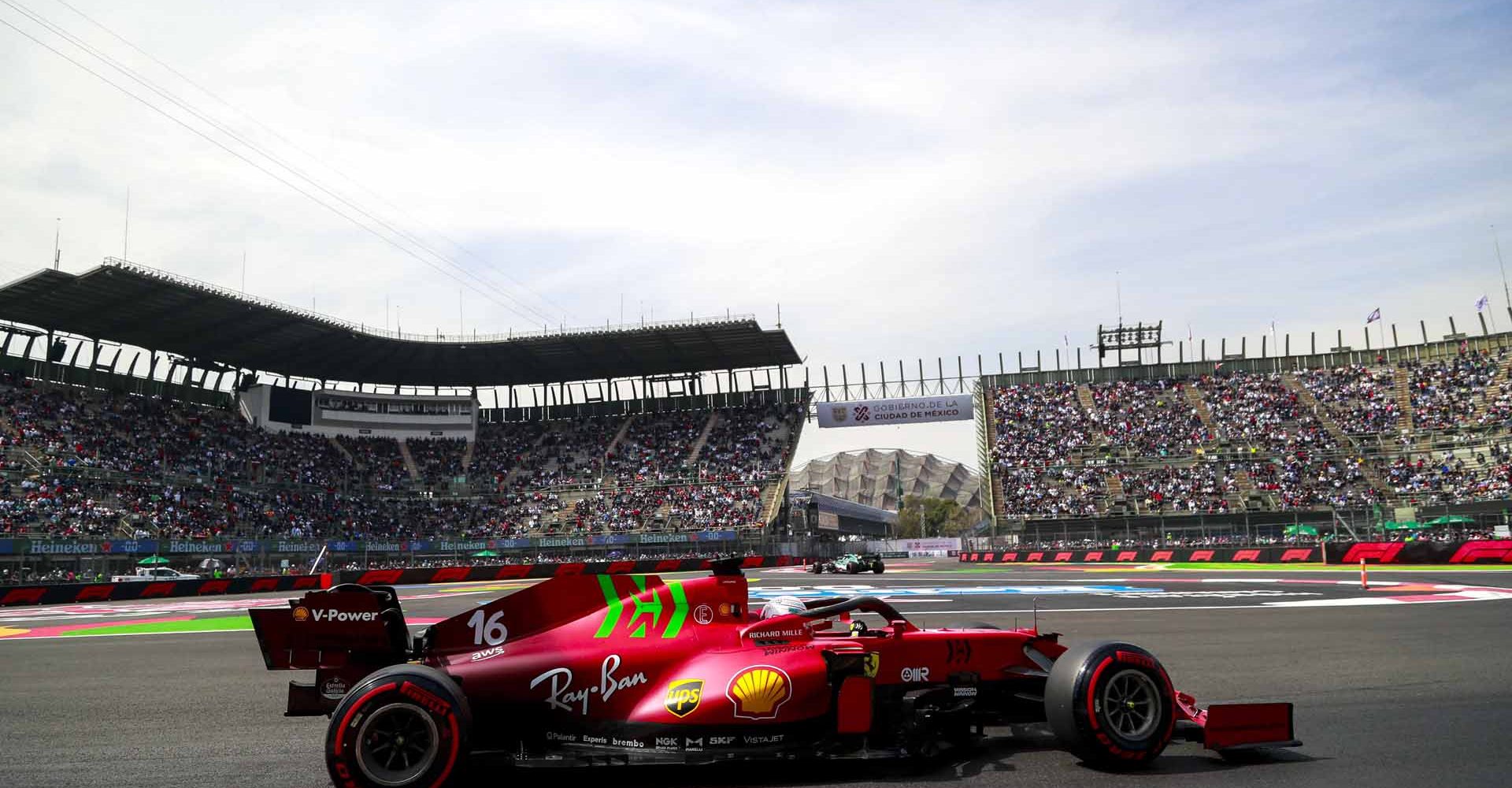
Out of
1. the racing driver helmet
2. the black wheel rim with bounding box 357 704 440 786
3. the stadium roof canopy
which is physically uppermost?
the stadium roof canopy

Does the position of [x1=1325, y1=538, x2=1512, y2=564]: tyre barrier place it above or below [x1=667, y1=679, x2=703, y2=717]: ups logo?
below

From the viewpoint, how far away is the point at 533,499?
61.5 meters

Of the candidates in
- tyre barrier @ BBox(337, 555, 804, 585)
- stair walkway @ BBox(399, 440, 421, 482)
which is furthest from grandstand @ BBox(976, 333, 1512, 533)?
stair walkway @ BBox(399, 440, 421, 482)

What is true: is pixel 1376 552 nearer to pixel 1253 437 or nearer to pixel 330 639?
pixel 1253 437

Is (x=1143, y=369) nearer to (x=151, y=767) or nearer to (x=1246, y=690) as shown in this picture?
(x=1246, y=690)

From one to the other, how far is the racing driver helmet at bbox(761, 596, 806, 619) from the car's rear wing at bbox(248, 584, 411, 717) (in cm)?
253

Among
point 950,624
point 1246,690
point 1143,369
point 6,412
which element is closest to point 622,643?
point 1246,690

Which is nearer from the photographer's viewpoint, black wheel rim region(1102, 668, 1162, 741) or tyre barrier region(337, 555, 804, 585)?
black wheel rim region(1102, 668, 1162, 741)

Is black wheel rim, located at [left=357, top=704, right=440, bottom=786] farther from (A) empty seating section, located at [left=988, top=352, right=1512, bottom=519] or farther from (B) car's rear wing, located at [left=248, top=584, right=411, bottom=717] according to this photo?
(A) empty seating section, located at [left=988, top=352, right=1512, bottom=519]

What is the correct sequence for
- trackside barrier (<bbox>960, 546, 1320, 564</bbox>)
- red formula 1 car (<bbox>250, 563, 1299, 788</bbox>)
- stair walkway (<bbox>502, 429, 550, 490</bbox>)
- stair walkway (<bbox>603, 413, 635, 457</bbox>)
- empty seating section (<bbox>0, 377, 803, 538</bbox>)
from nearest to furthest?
red formula 1 car (<bbox>250, 563, 1299, 788</bbox>), trackside barrier (<bbox>960, 546, 1320, 564</bbox>), empty seating section (<bbox>0, 377, 803, 538</bbox>), stair walkway (<bbox>502, 429, 550, 490</bbox>), stair walkway (<bbox>603, 413, 635, 457</bbox>)

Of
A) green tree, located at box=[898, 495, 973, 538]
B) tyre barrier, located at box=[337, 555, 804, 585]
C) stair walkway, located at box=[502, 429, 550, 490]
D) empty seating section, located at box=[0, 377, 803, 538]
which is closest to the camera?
tyre barrier, located at box=[337, 555, 804, 585]

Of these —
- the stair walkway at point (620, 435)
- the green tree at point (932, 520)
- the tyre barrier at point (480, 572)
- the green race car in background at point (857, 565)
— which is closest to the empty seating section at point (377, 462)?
the stair walkway at point (620, 435)

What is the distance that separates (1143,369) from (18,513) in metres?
58.6

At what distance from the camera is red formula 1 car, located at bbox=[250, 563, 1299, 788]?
6.02m
